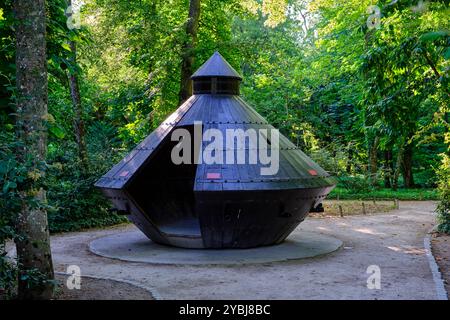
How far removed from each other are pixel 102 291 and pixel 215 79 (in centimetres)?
680

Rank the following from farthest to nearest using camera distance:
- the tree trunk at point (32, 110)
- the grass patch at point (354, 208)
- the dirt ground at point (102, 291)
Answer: the grass patch at point (354, 208), the dirt ground at point (102, 291), the tree trunk at point (32, 110)

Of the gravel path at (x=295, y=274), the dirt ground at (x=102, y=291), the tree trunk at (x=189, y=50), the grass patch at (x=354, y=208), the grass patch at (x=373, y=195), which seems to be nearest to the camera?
the dirt ground at (x=102, y=291)

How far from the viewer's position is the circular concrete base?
11820 mm

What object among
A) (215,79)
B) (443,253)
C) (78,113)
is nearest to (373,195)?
(78,113)

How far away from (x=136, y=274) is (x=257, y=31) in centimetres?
3850

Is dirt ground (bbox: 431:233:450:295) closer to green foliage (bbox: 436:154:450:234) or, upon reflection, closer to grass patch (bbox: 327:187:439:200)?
green foliage (bbox: 436:154:450:234)

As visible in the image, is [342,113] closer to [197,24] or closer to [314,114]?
[314,114]

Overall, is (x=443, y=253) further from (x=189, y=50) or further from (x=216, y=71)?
(x=189, y=50)

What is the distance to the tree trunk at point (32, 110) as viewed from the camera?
8.01 metres

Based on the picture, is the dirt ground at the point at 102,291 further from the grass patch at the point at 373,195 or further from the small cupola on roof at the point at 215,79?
the grass patch at the point at 373,195

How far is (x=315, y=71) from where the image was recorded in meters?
35.8

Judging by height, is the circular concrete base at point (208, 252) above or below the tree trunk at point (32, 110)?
below

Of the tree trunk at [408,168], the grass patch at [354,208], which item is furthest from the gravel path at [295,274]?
the tree trunk at [408,168]

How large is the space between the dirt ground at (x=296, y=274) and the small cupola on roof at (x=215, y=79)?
4728 millimetres
